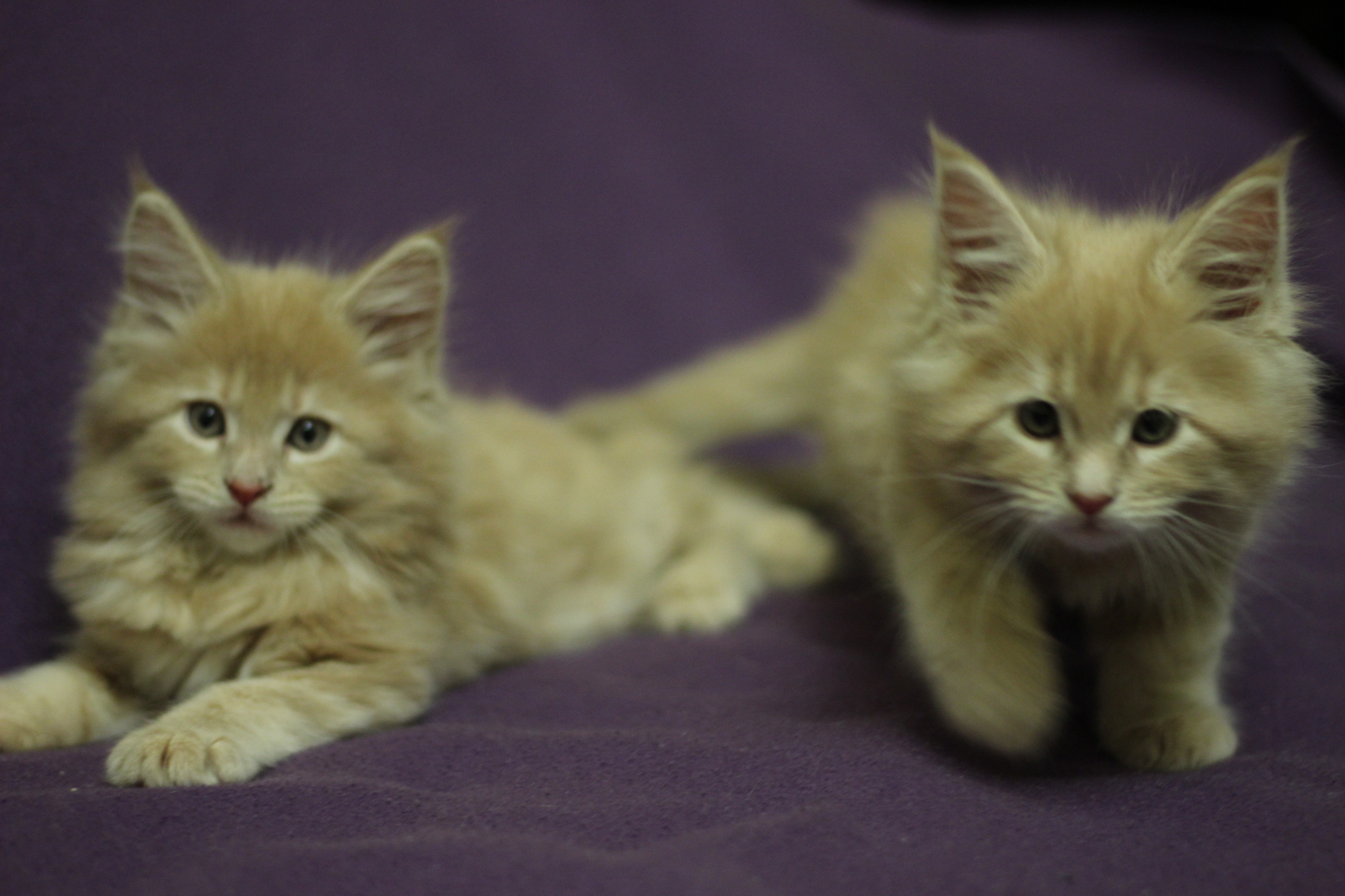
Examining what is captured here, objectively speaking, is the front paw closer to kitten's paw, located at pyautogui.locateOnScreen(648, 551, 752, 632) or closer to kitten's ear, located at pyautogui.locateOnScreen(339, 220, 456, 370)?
kitten's ear, located at pyautogui.locateOnScreen(339, 220, 456, 370)

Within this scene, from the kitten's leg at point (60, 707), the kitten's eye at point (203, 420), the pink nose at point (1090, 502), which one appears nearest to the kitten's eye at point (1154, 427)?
the pink nose at point (1090, 502)

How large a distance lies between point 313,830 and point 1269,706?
54.7 inches

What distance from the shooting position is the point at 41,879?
1142mm

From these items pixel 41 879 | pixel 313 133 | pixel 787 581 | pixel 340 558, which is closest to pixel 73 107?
pixel 313 133

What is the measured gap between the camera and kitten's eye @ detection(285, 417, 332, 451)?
1616 millimetres

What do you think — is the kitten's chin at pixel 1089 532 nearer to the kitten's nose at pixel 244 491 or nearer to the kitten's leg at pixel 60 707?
the kitten's nose at pixel 244 491

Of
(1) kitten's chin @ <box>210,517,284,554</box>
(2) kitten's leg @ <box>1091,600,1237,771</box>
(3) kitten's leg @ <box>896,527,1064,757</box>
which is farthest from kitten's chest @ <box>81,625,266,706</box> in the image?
(2) kitten's leg @ <box>1091,600,1237,771</box>

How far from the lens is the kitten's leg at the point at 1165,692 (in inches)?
59.3

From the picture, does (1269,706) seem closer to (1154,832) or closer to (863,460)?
(1154,832)

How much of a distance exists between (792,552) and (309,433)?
109 cm

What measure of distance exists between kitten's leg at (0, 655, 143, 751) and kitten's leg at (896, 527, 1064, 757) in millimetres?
1139

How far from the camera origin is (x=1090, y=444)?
1358 mm

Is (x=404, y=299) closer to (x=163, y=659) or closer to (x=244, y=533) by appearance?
(x=244, y=533)

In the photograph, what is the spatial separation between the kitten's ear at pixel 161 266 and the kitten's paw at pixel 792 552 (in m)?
1.22
